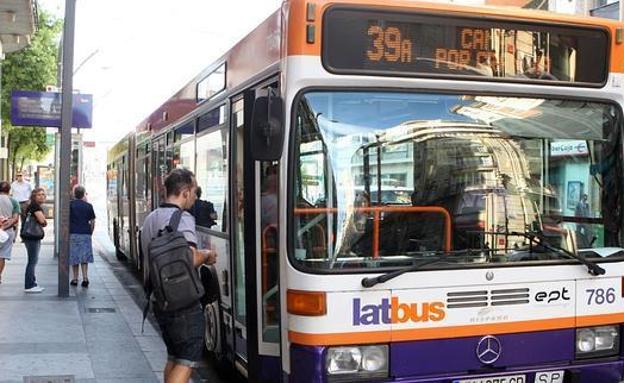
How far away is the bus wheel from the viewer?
6.29 meters

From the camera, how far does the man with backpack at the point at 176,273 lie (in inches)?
174

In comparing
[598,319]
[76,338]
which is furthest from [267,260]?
[76,338]

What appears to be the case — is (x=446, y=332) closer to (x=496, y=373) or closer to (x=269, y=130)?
(x=496, y=373)

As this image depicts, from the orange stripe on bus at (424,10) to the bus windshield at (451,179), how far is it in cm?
29

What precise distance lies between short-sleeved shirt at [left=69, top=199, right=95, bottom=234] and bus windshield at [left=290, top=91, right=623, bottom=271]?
27.5ft

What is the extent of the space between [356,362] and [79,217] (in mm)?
8628

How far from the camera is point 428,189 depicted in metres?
4.35

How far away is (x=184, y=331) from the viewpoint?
4.59 metres

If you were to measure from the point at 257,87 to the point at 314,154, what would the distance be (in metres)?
0.96

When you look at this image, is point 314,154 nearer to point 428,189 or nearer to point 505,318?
point 428,189

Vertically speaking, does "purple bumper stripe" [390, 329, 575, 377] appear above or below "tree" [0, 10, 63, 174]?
below

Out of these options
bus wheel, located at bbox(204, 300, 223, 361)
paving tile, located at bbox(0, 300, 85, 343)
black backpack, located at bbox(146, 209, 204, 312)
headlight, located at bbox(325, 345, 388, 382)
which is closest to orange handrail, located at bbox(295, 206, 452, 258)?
headlight, located at bbox(325, 345, 388, 382)

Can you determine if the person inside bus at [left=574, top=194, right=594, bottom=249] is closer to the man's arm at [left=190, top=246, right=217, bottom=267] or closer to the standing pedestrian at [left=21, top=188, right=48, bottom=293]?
the man's arm at [left=190, top=246, right=217, bottom=267]

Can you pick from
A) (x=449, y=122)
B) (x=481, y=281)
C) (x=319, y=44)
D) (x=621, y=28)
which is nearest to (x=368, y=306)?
(x=481, y=281)
